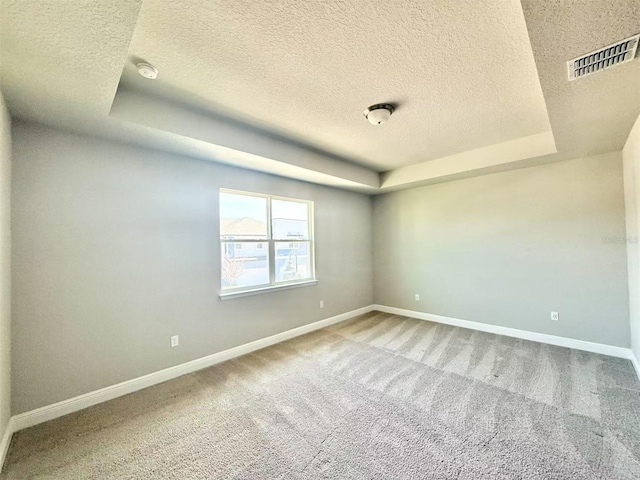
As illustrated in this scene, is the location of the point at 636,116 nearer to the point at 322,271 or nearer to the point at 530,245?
the point at 530,245

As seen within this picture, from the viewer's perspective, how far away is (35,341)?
2.05 metres

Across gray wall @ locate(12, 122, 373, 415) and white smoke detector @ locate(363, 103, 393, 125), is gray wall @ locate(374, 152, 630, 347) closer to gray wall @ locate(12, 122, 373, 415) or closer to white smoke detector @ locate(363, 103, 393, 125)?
white smoke detector @ locate(363, 103, 393, 125)

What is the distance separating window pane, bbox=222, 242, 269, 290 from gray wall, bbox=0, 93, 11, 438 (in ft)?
5.57

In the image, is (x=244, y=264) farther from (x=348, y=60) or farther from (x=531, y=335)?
(x=531, y=335)

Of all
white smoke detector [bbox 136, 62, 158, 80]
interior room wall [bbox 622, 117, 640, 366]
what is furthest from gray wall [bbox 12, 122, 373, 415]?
interior room wall [bbox 622, 117, 640, 366]

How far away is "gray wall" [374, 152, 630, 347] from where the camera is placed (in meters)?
3.08

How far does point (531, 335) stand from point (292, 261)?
3.54 metres

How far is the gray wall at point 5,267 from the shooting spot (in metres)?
1.74

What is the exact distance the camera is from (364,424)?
1.95 meters

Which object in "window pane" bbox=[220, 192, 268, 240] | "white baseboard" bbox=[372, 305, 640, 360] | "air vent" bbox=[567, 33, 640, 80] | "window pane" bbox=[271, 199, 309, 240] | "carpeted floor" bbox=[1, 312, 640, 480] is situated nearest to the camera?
"air vent" bbox=[567, 33, 640, 80]

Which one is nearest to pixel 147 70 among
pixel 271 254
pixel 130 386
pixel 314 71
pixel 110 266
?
pixel 314 71

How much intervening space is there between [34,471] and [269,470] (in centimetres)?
147

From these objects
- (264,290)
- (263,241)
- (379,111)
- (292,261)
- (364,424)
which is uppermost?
(379,111)

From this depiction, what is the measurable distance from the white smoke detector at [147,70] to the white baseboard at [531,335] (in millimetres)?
4818
